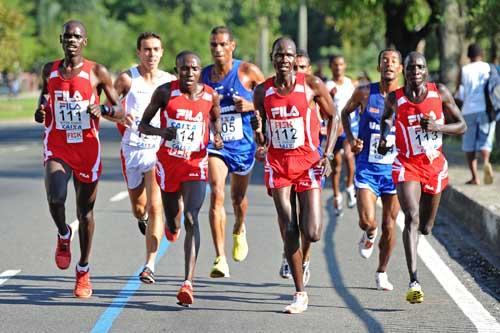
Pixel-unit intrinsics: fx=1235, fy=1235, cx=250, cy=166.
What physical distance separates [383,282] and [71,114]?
2.84m

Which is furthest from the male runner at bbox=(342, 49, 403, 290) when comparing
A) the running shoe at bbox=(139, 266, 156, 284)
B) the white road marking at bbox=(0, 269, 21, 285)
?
the white road marking at bbox=(0, 269, 21, 285)

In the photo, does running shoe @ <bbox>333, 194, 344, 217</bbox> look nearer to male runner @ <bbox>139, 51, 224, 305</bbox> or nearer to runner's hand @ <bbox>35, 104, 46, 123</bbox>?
male runner @ <bbox>139, 51, 224, 305</bbox>

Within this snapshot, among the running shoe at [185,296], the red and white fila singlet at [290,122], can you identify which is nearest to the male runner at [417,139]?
the red and white fila singlet at [290,122]

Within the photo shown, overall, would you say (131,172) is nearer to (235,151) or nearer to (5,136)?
(235,151)

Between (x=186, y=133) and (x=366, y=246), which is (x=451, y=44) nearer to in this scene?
(x=366, y=246)

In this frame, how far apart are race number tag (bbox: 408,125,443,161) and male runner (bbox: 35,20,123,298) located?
7.42 ft

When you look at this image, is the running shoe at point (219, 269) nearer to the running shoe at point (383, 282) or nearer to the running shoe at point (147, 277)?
the running shoe at point (147, 277)

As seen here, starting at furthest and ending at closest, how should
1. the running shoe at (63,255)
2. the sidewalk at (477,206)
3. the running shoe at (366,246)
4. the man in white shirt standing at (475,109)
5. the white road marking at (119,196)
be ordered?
the white road marking at (119,196)
the man in white shirt standing at (475,109)
the sidewalk at (477,206)
the running shoe at (366,246)
the running shoe at (63,255)

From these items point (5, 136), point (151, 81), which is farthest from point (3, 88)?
point (151, 81)

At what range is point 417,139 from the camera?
9.51 meters

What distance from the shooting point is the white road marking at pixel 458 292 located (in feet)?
28.0

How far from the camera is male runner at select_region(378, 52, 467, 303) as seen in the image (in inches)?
371

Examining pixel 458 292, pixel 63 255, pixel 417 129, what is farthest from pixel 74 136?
pixel 458 292

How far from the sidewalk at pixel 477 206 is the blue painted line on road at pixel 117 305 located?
3.77 meters
